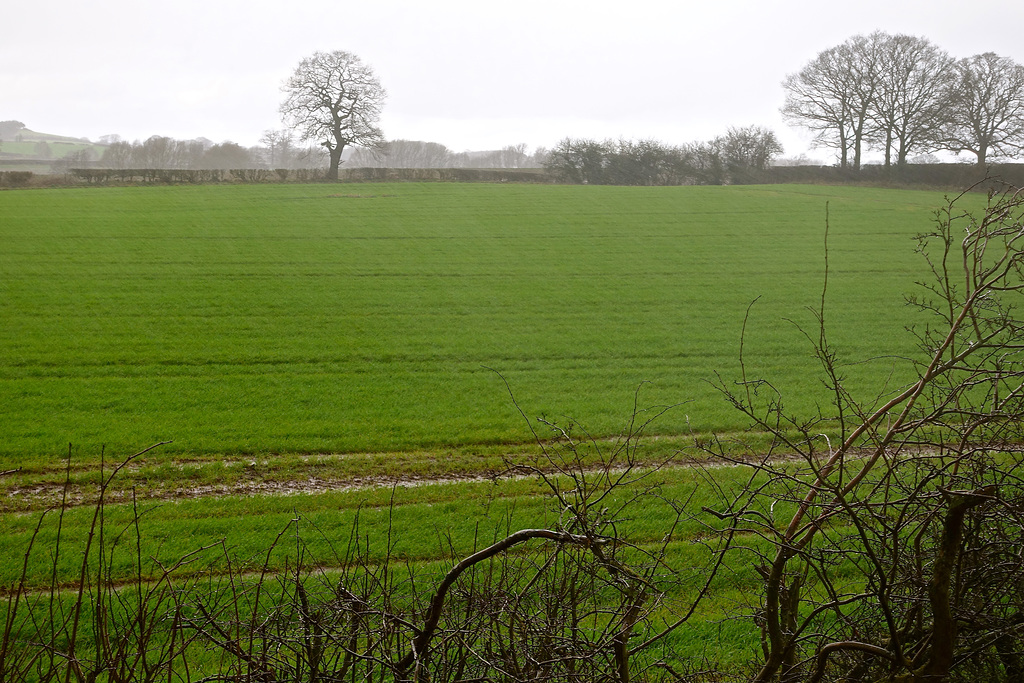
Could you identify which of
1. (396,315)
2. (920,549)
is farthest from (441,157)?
(920,549)

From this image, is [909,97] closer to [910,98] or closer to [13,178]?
[910,98]

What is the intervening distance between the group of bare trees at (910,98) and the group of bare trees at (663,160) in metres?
5.91

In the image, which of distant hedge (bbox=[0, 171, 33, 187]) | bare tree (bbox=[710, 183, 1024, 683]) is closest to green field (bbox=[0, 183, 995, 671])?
bare tree (bbox=[710, 183, 1024, 683])

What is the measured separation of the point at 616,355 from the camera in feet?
55.2

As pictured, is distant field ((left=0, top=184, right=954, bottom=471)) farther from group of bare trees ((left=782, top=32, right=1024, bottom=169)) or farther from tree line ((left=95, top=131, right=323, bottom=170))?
tree line ((left=95, top=131, right=323, bottom=170))

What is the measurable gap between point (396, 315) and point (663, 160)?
36.7 m

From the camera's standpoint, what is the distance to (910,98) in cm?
5000

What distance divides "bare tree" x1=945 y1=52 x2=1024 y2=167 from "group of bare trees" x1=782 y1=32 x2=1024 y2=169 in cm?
5

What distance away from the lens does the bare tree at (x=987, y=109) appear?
44.9 meters

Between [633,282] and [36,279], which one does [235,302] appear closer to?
[36,279]

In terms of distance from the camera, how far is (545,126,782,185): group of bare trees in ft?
167

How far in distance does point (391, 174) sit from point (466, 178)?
5002 mm

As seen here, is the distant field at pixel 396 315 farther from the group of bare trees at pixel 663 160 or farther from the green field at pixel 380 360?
the group of bare trees at pixel 663 160

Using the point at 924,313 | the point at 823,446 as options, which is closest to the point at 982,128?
the point at 924,313
